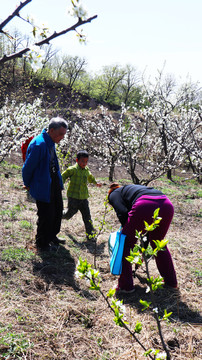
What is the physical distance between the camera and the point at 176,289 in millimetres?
3066

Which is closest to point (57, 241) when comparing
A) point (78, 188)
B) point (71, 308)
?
point (78, 188)

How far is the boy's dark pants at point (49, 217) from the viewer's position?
3.53m

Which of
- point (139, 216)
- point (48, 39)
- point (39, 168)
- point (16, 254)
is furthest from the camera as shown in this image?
point (39, 168)

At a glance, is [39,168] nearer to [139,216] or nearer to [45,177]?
[45,177]

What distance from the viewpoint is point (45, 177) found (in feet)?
11.1

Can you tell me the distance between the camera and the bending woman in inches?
107

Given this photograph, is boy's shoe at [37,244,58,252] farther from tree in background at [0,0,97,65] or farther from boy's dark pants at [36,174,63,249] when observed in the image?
tree in background at [0,0,97,65]

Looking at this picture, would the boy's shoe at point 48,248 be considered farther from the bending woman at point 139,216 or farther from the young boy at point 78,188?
the bending woman at point 139,216

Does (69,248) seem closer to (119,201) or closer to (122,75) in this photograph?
(119,201)

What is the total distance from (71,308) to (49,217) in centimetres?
132

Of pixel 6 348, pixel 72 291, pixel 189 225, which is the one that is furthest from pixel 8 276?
pixel 189 225

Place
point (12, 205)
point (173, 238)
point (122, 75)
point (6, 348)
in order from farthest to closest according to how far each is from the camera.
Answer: point (122, 75)
point (12, 205)
point (173, 238)
point (6, 348)

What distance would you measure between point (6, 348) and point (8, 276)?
0.98m

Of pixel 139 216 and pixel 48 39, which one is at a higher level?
pixel 48 39
